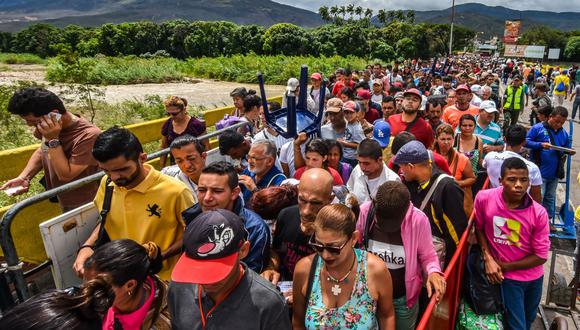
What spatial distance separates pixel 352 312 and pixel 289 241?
0.73 m

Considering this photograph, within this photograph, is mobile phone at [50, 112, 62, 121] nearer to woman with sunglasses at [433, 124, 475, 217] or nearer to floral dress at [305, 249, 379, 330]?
floral dress at [305, 249, 379, 330]

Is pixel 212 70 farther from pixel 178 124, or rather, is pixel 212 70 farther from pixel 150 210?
pixel 150 210

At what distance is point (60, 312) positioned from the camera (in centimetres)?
151

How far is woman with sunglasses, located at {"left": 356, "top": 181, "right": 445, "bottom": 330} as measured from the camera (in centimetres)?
255

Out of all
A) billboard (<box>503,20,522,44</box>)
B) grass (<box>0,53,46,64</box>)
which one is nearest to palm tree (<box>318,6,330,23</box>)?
billboard (<box>503,20,522,44</box>)

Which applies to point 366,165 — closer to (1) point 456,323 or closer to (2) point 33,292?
(1) point 456,323

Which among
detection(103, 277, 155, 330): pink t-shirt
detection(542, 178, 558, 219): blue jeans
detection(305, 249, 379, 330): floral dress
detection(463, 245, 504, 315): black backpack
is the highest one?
detection(103, 277, 155, 330): pink t-shirt

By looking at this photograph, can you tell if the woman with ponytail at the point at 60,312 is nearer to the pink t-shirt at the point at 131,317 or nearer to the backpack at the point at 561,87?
the pink t-shirt at the point at 131,317

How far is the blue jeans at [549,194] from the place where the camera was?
613 centimetres

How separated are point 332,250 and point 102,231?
171 centimetres

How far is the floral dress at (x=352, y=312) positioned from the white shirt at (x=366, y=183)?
1.50m

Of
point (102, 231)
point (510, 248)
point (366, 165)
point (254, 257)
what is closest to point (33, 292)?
point (102, 231)

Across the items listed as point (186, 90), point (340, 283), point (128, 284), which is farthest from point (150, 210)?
point (186, 90)

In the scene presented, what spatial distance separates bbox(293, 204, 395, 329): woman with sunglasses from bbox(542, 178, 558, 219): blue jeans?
5169mm
